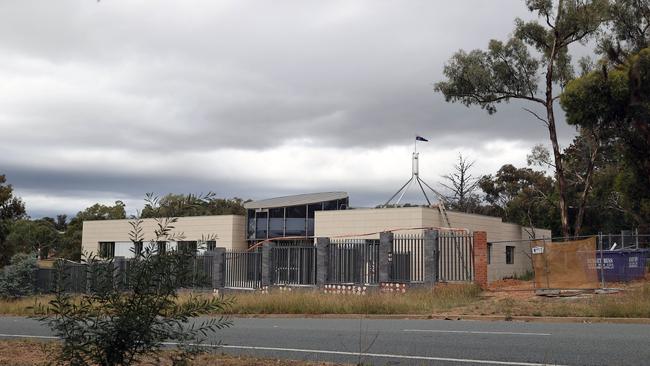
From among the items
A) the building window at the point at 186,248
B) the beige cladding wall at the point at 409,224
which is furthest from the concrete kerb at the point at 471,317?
the beige cladding wall at the point at 409,224

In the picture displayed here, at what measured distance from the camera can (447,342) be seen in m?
11.3

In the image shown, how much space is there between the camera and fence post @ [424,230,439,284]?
79.9ft

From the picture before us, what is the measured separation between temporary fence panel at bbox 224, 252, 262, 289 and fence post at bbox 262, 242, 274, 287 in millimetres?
486

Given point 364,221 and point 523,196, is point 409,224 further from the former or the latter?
point 523,196

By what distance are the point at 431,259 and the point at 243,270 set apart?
939cm

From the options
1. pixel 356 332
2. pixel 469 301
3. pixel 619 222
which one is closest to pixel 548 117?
pixel 469 301

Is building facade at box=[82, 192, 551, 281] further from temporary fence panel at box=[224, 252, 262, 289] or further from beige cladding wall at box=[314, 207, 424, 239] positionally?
temporary fence panel at box=[224, 252, 262, 289]

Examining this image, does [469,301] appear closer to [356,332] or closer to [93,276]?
[356,332]

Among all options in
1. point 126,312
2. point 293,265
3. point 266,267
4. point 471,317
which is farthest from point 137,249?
point 266,267

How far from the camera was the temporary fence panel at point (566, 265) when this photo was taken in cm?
2178

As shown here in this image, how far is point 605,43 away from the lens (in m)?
33.5

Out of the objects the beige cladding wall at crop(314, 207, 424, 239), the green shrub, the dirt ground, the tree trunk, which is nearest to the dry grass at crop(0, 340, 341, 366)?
the green shrub

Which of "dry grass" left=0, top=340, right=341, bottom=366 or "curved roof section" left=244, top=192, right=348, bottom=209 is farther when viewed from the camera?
"curved roof section" left=244, top=192, right=348, bottom=209

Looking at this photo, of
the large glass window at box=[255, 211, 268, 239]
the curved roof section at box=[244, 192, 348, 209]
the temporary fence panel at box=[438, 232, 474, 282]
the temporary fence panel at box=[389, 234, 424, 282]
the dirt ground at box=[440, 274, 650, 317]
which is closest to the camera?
the dirt ground at box=[440, 274, 650, 317]
